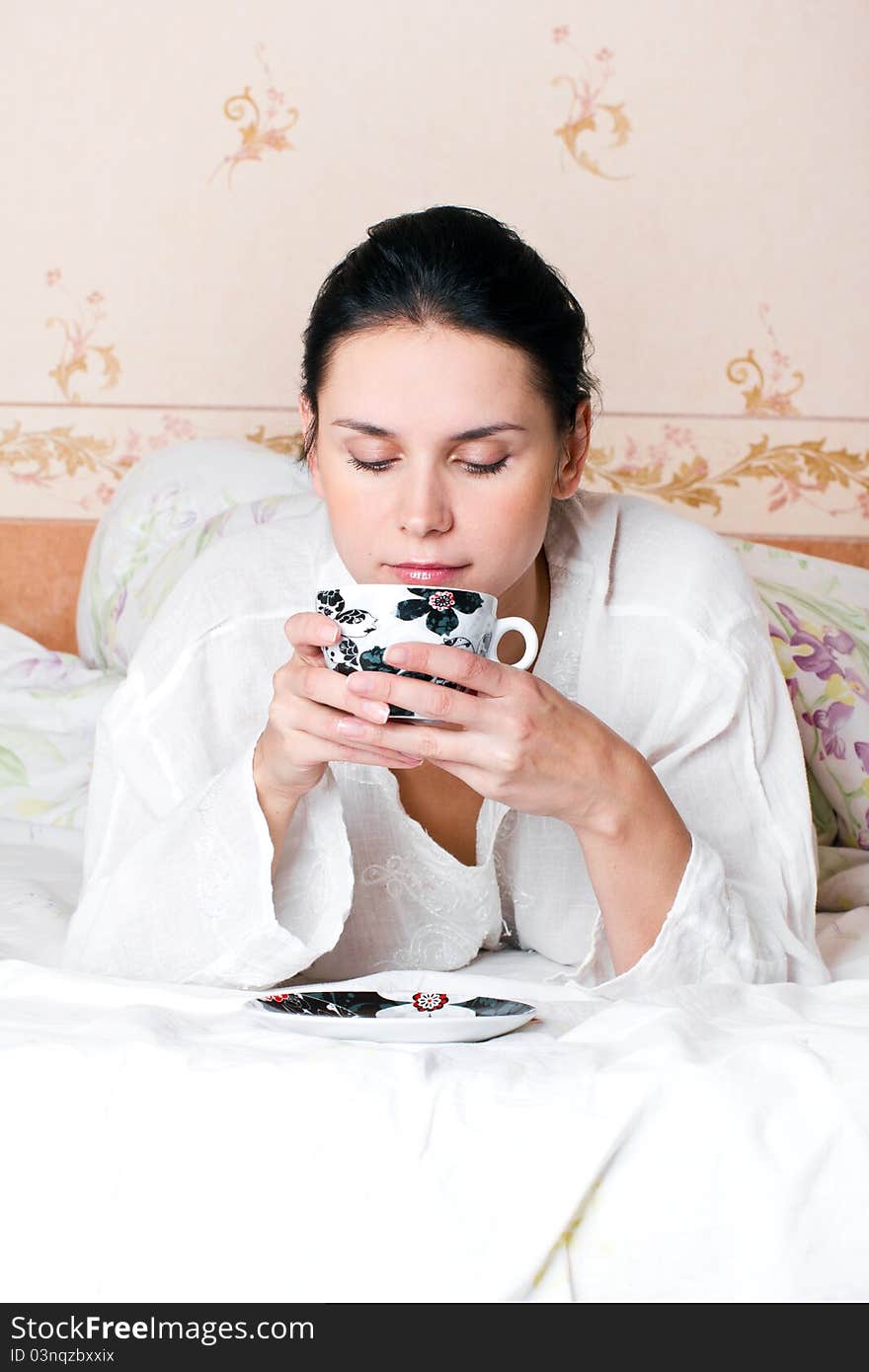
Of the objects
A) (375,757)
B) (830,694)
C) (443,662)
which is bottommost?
(830,694)

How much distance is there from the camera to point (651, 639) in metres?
1.39

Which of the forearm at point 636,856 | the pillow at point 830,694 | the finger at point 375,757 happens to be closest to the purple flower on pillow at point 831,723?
the pillow at point 830,694

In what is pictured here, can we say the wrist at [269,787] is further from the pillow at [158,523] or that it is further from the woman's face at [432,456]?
the pillow at [158,523]

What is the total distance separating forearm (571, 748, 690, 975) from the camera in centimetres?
116

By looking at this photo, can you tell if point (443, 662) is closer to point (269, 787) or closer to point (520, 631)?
point (520, 631)

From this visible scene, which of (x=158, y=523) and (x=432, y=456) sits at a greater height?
(x=432, y=456)

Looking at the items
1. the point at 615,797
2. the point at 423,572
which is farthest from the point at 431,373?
the point at 615,797

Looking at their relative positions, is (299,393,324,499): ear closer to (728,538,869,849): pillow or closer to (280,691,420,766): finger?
(280,691,420,766): finger

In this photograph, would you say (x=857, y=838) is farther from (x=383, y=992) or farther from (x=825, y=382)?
(x=825, y=382)

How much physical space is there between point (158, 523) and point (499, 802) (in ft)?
3.34

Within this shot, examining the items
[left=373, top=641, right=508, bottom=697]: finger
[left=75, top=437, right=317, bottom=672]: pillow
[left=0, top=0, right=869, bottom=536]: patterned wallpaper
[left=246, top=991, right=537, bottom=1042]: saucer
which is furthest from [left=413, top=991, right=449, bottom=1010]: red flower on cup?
[left=0, top=0, right=869, bottom=536]: patterned wallpaper

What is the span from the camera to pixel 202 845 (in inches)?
49.4

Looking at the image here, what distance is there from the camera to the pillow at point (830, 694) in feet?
5.69

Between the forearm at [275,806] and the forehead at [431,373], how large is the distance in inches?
12.4
